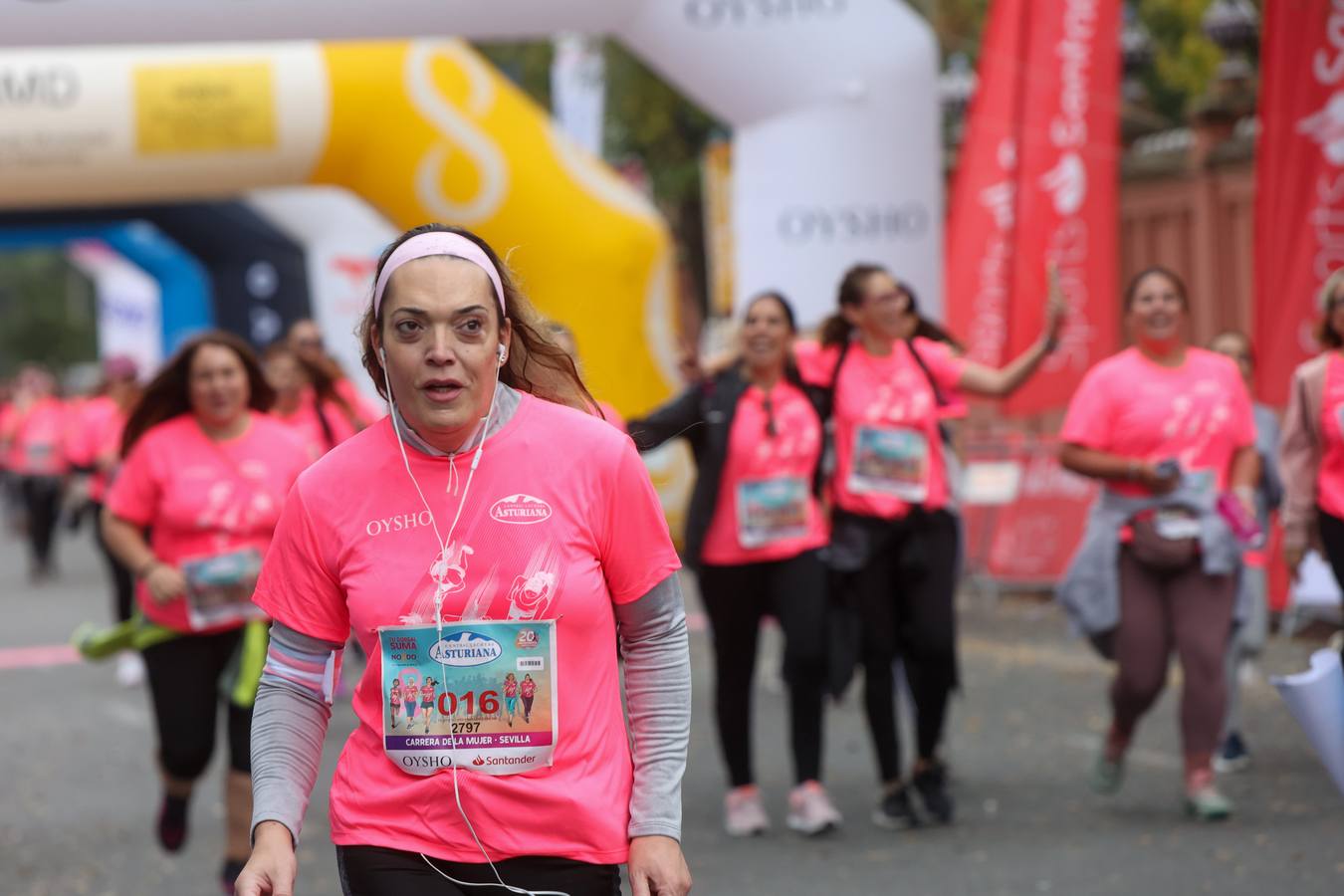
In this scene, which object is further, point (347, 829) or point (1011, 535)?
point (1011, 535)

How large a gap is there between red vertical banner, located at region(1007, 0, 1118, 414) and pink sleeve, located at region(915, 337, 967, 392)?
453 cm

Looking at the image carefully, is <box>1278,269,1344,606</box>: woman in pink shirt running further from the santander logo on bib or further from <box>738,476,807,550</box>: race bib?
the santander logo on bib

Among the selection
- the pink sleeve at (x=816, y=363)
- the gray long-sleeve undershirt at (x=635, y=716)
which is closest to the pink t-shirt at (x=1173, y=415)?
the pink sleeve at (x=816, y=363)

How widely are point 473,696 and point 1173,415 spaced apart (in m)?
4.37

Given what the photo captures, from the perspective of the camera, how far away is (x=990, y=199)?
12.8 meters

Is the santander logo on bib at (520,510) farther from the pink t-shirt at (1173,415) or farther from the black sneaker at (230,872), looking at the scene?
the pink t-shirt at (1173,415)

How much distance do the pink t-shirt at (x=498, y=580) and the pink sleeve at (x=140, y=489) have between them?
3558 mm

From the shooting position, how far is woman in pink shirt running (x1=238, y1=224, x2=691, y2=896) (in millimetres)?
3049

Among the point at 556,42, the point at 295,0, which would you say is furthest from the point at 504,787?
the point at 556,42

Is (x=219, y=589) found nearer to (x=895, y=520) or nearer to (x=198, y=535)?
(x=198, y=535)

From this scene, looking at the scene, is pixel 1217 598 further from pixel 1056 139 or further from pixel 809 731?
pixel 1056 139

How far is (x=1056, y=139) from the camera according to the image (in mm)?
12164

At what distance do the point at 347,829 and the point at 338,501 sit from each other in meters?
0.50

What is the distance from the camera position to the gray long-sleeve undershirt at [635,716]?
3.12 metres
